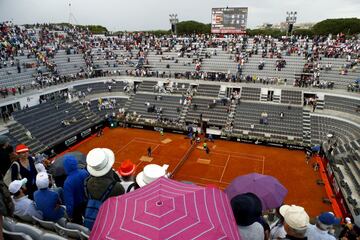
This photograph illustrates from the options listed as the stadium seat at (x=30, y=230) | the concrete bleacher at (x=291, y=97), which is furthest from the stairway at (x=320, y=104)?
the stadium seat at (x=30, y=230)

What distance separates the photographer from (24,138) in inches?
1176

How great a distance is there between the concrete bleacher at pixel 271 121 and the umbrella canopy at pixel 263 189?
85.0 ft

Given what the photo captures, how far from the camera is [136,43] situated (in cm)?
5459

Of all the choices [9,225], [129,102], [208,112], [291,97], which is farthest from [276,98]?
[9,225]

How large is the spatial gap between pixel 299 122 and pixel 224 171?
13.4 metres

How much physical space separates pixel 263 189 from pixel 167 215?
4305mm

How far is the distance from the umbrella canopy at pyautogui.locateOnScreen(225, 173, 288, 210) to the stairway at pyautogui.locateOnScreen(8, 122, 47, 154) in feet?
86.2

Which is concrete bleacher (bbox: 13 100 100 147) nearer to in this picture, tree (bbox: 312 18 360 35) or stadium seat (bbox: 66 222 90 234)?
stadium seat (bbox: 66 222 90 234)

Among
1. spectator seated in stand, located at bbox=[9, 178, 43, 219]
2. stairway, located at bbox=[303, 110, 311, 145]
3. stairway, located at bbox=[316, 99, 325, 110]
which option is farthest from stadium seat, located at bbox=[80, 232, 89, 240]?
stairway, located at bbox=[316, 99, 325, 110]

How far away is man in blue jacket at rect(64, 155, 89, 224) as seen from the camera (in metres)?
6.00

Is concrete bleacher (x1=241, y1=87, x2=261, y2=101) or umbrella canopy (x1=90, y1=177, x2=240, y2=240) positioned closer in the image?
umbrella canopy (x1=90, y1=177, x2=240, y2=240)

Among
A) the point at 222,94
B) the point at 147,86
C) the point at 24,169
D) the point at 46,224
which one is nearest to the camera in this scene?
the point at 46,224

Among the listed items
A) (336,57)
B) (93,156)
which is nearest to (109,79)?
(336,57)

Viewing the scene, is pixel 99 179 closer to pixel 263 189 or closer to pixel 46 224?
pixel 46 224
